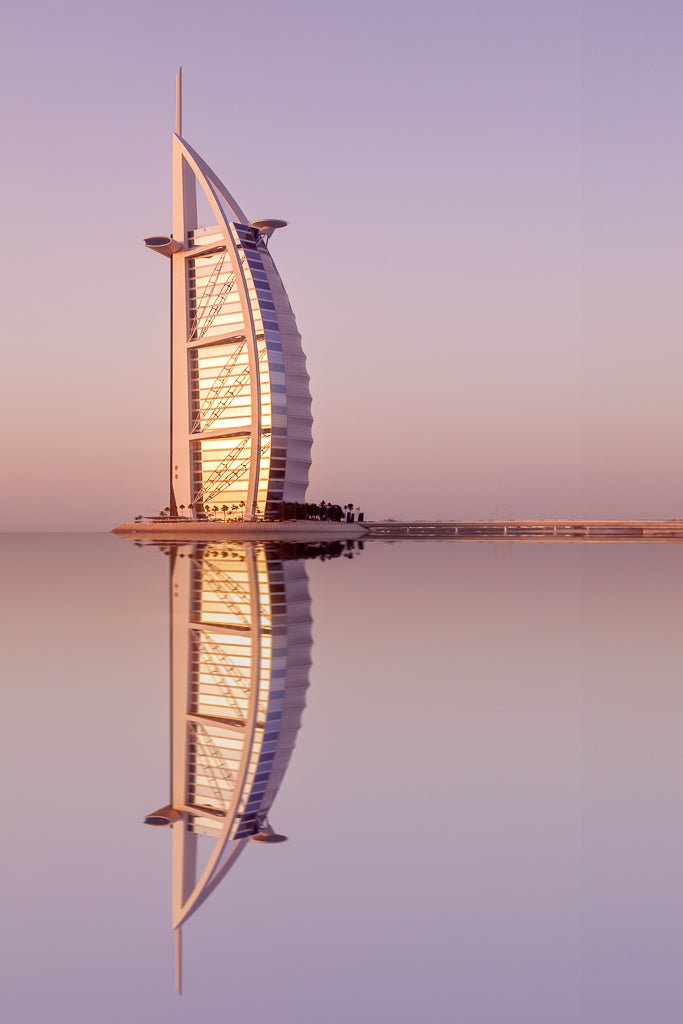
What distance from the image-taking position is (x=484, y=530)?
518 feet

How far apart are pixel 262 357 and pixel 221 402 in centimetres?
1072

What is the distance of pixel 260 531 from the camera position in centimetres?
11450

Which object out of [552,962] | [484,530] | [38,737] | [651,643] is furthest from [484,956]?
[484,530]

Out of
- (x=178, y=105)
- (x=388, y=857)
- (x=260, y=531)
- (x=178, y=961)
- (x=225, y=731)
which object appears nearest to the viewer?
(x=178, y=961)

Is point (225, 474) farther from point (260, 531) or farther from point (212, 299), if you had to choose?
point (212, 299)

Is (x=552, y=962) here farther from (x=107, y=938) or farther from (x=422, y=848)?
(x=107, y=938)

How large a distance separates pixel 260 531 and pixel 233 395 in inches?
824

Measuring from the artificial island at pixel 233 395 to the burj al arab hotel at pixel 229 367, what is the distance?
0.15 meters

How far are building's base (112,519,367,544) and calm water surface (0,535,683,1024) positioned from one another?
94957 mm

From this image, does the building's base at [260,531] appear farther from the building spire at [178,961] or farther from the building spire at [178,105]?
the building spire at [178,961]

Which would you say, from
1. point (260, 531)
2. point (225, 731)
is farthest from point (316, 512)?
point (225, 731)

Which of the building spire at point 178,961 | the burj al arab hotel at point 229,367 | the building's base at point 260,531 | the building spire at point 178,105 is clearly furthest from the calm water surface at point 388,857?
the building spire at point 178,105

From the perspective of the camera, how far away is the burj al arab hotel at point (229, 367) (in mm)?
120312

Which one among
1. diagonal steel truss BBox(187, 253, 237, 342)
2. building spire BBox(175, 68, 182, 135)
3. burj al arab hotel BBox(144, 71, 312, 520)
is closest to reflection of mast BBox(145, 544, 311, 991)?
burj al arab hotel BBox(144, 71, 312, 520)
